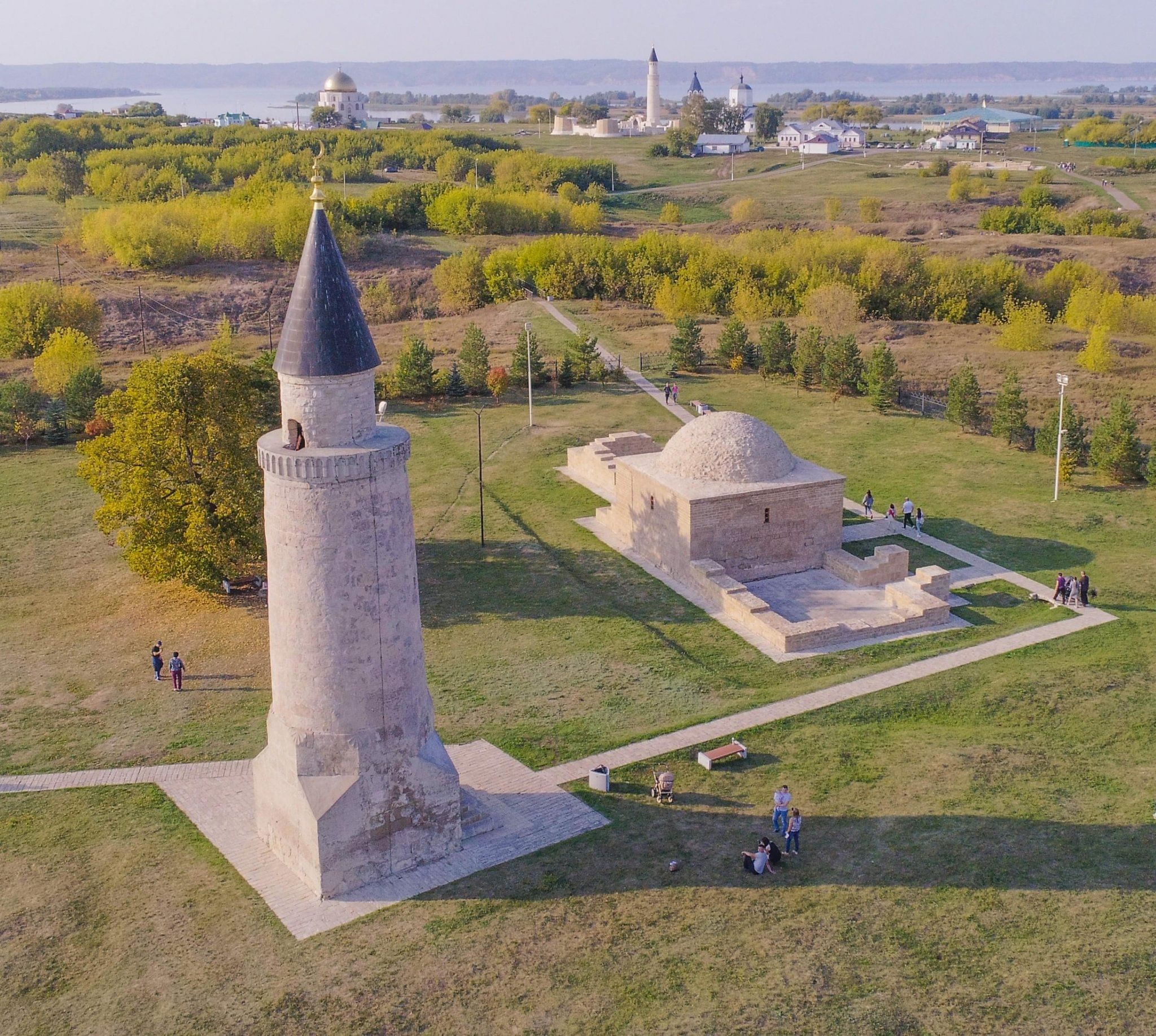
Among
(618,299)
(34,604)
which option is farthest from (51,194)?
(34,604)

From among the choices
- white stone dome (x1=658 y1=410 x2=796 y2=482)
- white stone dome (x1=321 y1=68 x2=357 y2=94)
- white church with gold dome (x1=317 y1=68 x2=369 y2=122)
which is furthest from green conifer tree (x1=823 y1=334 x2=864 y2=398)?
white stone dome (x1=321 y1=68 x2=357 y2=94)

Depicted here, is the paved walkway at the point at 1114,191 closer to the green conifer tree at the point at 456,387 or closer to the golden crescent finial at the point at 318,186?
the green conifer tree at the point at 456,387

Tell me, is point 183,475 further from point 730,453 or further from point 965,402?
point 965,402

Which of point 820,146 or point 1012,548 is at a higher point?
point 820,146

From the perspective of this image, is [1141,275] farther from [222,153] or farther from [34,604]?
[222,153]

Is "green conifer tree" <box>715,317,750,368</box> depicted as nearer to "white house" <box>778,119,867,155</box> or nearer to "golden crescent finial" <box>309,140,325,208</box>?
"golden crescent finial" <box>309,140,325,208</box>

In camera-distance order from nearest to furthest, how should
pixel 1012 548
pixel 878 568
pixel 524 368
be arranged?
pixel 878 568 < pixel 1012 548 < pixel 524 368

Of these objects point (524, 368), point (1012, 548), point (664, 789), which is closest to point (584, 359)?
point (524, 368)

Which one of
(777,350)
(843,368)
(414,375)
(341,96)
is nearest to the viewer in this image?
(843,368)
